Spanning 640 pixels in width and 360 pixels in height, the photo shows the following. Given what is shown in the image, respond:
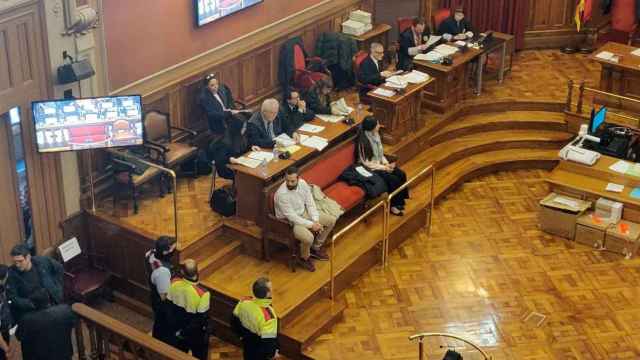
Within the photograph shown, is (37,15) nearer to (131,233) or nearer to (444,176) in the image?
(131,233)

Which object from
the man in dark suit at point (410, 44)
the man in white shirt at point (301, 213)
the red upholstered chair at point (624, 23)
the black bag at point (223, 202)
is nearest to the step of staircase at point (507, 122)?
the man in dark suit at point (410, 44)

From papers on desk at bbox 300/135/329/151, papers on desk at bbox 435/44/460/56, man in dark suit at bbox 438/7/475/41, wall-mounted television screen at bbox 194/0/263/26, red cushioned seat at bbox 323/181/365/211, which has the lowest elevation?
red cushioned seat at bbox 323/181/365/211

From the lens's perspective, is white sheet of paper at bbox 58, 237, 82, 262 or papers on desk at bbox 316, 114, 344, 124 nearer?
white sheet of paper at bbox 58, 237, 82, 262

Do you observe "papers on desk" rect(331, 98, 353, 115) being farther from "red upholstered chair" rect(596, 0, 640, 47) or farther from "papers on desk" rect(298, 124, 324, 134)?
"red upholstered chair" rect(596, 0, 640, 47)

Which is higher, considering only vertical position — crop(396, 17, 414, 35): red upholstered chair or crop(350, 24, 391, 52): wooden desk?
crop(396, 17, 414, 35): red upholstered chair

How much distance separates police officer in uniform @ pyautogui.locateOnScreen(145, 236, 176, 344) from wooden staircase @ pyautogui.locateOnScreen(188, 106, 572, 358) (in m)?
1.00

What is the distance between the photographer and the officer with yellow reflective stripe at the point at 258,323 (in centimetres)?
903

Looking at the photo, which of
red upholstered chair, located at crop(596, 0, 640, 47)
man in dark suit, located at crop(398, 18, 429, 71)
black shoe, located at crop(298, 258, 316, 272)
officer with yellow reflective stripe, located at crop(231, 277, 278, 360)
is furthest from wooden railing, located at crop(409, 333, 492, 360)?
red upholstered chair, located at crop(596, 0, 640, 47)

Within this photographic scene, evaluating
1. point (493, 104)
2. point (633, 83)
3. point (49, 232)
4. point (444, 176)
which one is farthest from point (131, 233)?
point (633, 83)

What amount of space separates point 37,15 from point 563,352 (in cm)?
613

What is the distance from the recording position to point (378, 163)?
12.1 meters

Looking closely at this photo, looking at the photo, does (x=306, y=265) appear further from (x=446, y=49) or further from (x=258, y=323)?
(x=446, y=49)

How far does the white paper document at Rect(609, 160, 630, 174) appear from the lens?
41.5 ft

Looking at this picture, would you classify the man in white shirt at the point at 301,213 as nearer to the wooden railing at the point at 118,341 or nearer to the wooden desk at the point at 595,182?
the wooden desk at the point at 595,182
